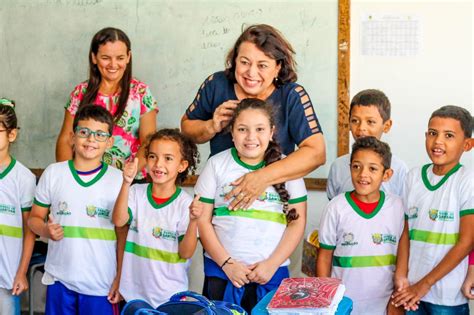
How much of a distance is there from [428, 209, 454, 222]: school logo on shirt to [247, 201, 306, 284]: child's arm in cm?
51

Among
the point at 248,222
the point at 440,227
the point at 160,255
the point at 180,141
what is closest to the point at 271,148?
the point at 248,222

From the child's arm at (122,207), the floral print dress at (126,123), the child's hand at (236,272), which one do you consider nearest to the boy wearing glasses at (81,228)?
the child's arm at (122,207)

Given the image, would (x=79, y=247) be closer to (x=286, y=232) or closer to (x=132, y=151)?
(x=132, y=151)

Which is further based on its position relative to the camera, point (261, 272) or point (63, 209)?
point (63, 209)

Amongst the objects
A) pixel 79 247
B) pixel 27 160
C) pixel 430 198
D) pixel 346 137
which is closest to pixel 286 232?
pixel 430 198

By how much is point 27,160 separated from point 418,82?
2330 millimetres

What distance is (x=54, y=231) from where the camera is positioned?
2842mm

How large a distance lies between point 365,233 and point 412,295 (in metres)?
0.30

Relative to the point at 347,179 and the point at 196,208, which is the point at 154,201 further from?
the point at 347,179

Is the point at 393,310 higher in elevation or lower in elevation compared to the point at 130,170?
lower

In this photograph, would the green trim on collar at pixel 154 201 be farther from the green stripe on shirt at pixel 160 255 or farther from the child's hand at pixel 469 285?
the child's hand at pixel 469 285

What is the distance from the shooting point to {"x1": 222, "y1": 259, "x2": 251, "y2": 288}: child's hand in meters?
2.59

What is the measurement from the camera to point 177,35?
4.00 meters

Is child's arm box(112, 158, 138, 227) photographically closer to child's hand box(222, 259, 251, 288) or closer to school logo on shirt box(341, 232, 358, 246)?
child's hand box(222, 259, 251, 288)
